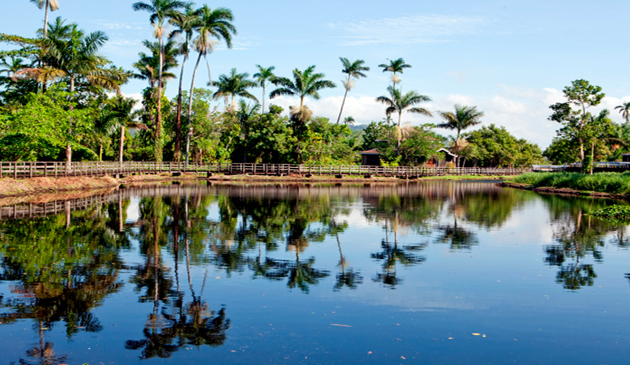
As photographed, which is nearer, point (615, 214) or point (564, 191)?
point (615, 214)

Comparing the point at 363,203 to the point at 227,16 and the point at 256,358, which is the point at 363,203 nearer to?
the point at 256,358

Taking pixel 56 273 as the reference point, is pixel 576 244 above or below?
above

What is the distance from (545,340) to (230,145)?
63258mm

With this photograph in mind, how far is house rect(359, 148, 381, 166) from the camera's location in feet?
255

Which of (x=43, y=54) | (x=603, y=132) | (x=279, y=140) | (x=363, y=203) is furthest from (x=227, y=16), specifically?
(x=603, y=132)

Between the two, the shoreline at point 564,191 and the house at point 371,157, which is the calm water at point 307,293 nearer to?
the shoreline at point 564,191

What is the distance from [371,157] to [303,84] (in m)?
20.9

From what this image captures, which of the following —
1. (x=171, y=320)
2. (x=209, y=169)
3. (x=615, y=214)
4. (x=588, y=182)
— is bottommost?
(x=171, y=320)

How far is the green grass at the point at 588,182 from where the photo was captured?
40312mm

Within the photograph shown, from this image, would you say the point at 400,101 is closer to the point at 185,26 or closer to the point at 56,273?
the point at 185,26

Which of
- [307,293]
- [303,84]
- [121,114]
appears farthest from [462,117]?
[307,293]

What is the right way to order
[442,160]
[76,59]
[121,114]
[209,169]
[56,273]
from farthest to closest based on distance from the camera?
[442,160]
[209,169]
[121,114]
[76,59]
[56,273]

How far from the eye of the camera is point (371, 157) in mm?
78875

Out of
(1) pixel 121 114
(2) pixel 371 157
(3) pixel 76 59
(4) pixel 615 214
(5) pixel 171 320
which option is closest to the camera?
(5) pixel 171 320
